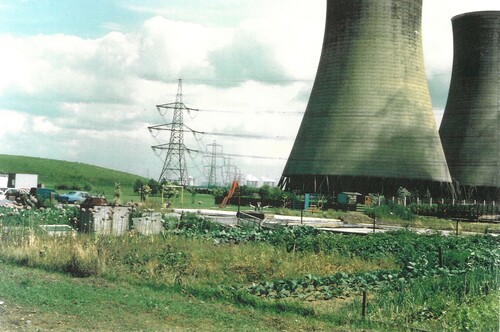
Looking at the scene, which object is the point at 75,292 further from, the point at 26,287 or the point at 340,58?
the point at 340,58

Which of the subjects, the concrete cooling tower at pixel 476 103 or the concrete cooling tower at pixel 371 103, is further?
the concrete cooling tower at pixel 476 103

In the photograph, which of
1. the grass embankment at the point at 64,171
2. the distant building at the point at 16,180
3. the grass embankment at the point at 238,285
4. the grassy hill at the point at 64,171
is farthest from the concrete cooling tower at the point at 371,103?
the grassy hill at the point at 64,171

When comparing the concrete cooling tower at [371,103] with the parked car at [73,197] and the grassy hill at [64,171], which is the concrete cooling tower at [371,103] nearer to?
the parked car at [73,197]

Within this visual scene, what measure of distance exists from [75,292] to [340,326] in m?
3.51

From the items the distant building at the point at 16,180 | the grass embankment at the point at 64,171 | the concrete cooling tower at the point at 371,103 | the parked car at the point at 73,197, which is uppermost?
the concrete cooling tower at the point at 371,103

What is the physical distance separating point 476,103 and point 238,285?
3753 centimetres

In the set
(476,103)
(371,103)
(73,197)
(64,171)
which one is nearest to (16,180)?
(73,197)

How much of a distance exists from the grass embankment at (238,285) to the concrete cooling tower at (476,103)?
31.7 meters

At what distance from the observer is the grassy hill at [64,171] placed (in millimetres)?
88812

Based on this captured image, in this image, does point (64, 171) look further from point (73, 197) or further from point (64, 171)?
point (73, 197)

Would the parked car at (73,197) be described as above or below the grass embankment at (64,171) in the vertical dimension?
Result: below

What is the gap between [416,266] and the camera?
10.1m

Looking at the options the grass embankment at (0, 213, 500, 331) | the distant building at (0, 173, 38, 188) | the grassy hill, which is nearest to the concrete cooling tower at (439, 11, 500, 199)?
the distant building at (0, 173, 38, 188)

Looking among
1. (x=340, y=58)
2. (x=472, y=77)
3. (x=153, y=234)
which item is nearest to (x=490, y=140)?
(x=472, y=77)
